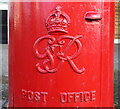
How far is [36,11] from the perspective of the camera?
132 centimetres

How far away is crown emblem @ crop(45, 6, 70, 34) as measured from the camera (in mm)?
1287

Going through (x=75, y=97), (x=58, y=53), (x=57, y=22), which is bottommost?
(x=75, y=97)

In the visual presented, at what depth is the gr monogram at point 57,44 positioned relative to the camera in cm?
129

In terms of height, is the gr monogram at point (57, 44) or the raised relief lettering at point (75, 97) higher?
the gr monogram at point (57, 44)

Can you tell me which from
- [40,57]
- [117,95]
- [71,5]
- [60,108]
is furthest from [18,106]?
[117,95]

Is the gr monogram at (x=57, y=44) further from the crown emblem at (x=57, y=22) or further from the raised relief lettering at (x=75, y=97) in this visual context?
the raised relief lettering at (x=75, y=97)

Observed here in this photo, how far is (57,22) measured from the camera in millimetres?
1288

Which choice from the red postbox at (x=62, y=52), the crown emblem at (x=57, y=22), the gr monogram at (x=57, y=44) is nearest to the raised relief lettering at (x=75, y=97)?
the red postbox at (x=62, y=52)

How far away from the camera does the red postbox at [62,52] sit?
1305 millimetres

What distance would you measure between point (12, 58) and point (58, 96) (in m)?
0.43

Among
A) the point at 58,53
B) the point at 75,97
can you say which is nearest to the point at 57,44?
the point at 58,53

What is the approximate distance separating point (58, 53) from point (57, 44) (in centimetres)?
6

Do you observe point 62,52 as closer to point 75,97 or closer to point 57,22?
point 57,22

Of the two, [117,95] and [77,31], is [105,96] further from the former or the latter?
[117,95]
